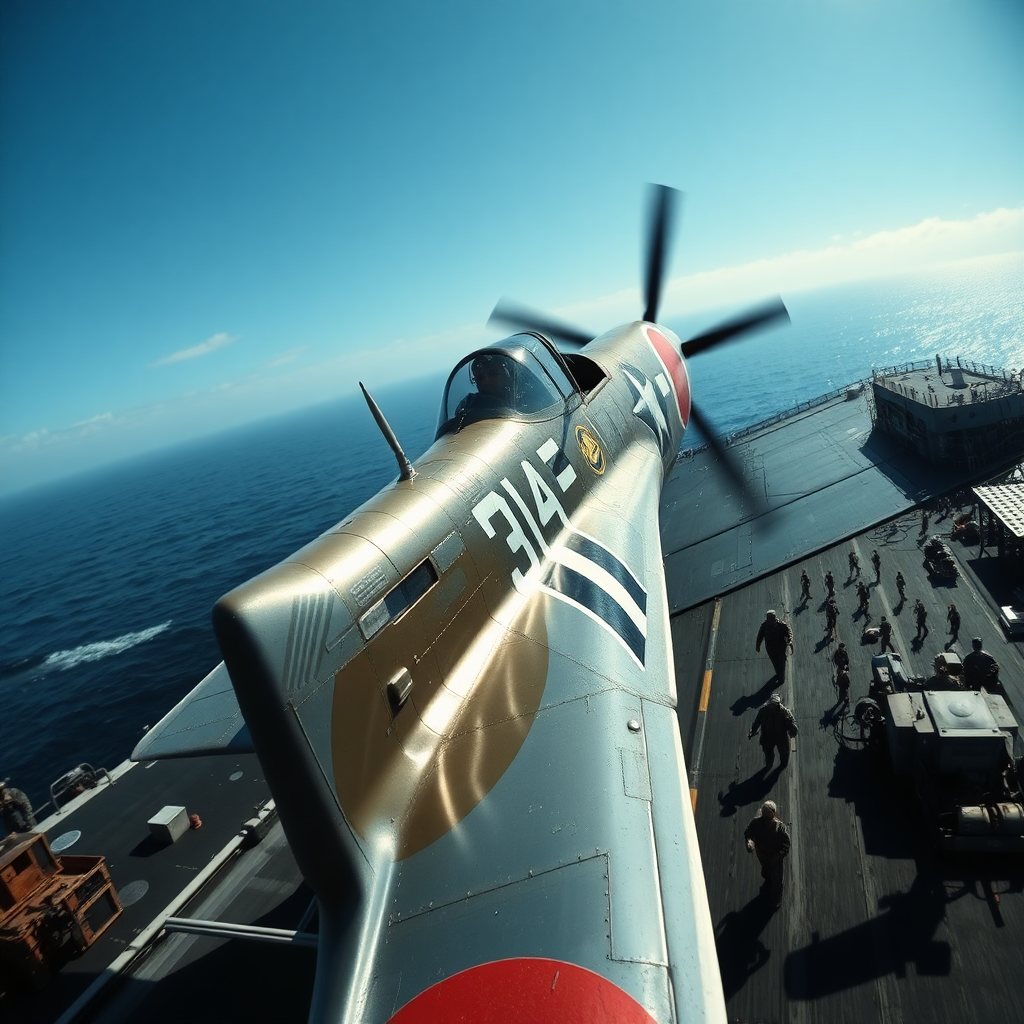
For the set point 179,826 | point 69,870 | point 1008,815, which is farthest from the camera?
point 179,826

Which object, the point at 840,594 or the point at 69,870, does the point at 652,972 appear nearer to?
the point at 69,870

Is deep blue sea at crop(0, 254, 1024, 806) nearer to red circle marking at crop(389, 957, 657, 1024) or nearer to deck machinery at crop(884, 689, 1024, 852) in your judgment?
red circle marking at crop(389, 957, 657, 1024)

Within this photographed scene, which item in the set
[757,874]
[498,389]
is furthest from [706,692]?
[498,389]

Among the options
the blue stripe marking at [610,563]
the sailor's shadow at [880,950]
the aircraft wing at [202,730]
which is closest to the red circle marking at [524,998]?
the aircraft wing at [202,730]

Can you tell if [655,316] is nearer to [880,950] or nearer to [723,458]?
[723,458]

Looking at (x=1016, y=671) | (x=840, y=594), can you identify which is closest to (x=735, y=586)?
(x=840, y=594)

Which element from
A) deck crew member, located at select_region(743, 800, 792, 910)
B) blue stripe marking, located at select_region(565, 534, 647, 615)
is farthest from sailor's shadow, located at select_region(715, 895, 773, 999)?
blue stripe marking, located at select_region(565, 534, 647, 615)

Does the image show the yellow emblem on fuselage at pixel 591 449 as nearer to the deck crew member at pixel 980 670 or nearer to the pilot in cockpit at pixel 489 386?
the pilot in cockpit at pixel 489 386
